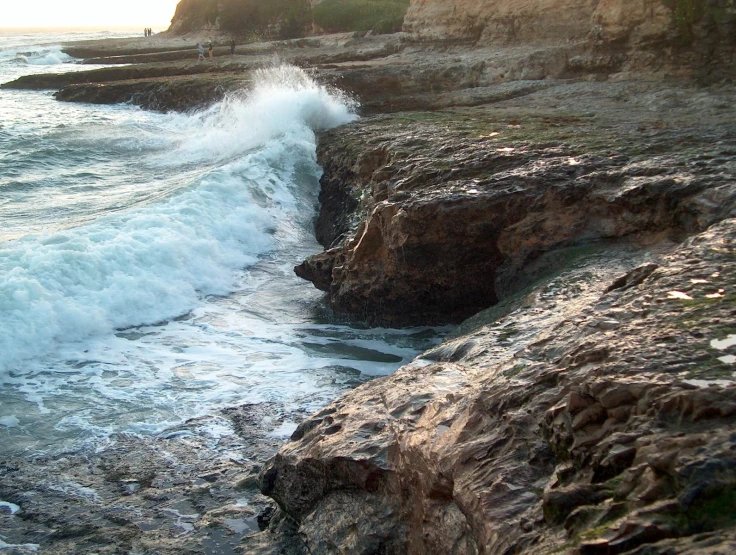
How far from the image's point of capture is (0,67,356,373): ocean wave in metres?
7.61

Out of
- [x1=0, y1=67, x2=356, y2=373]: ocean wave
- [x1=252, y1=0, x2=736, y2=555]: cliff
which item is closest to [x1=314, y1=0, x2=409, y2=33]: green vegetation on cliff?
[x1=0, y1=67, x2=356, y2=373]: ocean wave

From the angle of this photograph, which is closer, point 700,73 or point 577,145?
point 577,145

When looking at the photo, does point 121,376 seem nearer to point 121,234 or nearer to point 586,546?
point 121,234

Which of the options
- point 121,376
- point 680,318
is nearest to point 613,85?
point 121,376

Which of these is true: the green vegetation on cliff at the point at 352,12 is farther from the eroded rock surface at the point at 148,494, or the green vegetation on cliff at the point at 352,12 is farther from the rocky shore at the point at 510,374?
the eroded rock surface at the point at 148,494

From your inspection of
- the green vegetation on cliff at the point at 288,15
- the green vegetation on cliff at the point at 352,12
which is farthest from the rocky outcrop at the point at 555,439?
the green vegetation on cliff at the point at 352,12

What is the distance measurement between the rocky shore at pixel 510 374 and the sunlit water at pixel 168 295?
0.50m

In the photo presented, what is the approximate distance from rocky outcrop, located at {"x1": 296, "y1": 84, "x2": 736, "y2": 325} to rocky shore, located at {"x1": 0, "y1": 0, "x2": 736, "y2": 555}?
0.8 inches

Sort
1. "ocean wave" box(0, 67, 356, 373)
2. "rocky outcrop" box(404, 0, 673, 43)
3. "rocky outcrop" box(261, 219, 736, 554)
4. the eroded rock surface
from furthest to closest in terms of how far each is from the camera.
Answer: "rocky outcrop" box(404, 0, 673, 43)
"ocean wave" box(0, 67, 356, 373)
the eroded rock surface
"rocky outcrop" box(261, 219, 736, 554)

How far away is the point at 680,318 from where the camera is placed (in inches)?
130

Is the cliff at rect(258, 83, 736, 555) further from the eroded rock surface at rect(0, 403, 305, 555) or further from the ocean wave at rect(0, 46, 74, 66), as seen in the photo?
the ocean wave at rect(0, 46, 74, 66)

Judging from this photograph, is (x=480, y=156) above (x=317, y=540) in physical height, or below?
above

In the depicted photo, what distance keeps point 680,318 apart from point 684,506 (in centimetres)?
109

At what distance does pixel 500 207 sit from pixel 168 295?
145 inches
